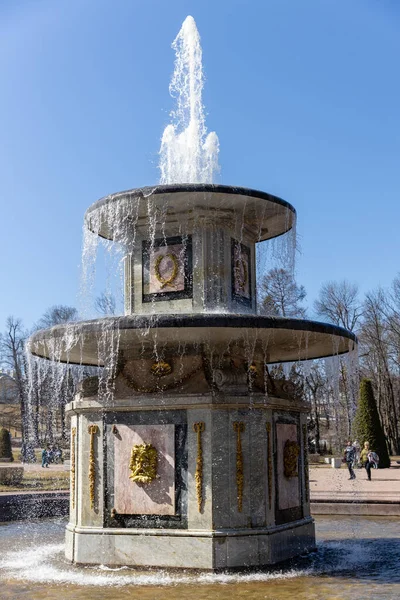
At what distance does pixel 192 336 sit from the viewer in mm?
11312

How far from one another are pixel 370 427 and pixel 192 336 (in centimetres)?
3184

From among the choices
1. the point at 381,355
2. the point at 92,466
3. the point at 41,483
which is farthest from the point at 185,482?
the point at 381,355

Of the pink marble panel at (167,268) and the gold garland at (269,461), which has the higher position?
the pink marble panel at (167,268)

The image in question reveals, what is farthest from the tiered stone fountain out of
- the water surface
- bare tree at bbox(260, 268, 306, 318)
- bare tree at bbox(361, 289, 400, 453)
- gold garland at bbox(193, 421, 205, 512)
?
bare tree at bbox(361, 289, 400, 453)

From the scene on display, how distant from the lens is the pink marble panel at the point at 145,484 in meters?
11.6

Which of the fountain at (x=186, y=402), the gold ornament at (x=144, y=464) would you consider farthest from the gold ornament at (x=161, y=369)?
the gold ornament at (x=144, y=464)

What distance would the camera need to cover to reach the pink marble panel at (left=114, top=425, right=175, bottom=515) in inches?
456

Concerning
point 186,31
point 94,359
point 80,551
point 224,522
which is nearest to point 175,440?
point 224,522

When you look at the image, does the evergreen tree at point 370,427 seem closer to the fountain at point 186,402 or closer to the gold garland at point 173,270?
the fountain at point 186,402

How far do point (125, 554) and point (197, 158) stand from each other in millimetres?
6929

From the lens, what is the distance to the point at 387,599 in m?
9.10

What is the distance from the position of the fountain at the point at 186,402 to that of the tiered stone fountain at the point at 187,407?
2cm

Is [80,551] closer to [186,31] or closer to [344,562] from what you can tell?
[344,562]

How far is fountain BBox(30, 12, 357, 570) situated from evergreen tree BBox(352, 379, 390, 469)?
94.5 feet
